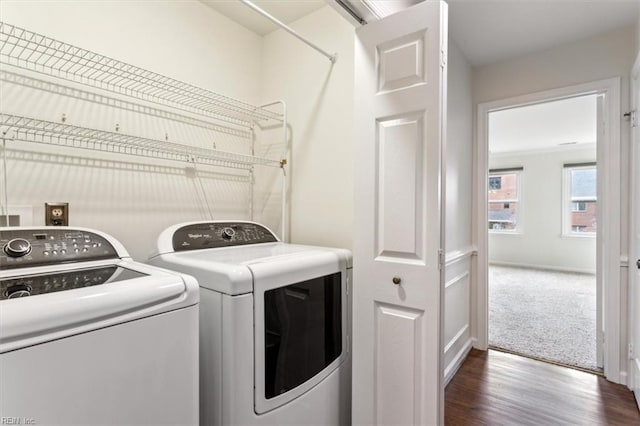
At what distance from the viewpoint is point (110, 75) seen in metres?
1.58

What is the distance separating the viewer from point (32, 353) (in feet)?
2.14

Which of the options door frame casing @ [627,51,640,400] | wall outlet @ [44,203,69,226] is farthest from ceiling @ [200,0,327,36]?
door frame casing @ [627,51,640,400]

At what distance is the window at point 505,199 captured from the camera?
649 cm

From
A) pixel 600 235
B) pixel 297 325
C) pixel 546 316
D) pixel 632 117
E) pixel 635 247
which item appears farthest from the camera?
pixel 546 316

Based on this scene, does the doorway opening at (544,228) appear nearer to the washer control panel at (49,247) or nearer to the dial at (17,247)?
the washer control panel at (49,247)

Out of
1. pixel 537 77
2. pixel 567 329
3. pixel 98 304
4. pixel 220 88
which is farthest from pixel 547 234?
pixel 98 304

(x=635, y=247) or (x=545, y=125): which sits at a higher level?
(x=545, y=125)

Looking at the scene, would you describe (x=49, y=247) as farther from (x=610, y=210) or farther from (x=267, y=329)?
(x=610, y=210)

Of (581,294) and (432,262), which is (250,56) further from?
(581,294)

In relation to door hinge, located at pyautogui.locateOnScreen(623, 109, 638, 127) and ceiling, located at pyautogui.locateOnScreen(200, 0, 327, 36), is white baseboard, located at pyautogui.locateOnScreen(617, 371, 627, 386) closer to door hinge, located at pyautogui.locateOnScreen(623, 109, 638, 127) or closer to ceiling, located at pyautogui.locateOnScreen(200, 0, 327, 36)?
door hinge, located at pyautogui.locateOnScreen(623, 109, 638, 127)

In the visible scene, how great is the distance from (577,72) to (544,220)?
4.77m

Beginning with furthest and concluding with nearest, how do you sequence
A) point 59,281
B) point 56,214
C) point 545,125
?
point 545,125 < point 56,214 < point 59,281

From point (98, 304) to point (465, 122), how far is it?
2691 mm

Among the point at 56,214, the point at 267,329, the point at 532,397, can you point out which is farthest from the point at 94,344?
the point at 532,397
